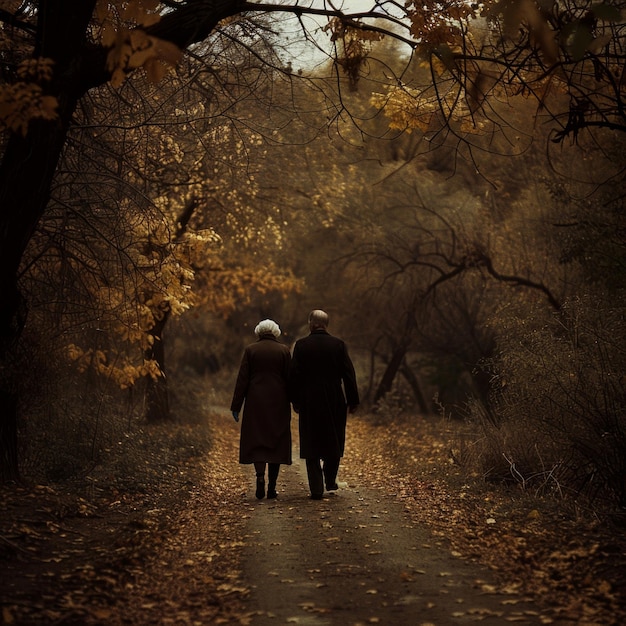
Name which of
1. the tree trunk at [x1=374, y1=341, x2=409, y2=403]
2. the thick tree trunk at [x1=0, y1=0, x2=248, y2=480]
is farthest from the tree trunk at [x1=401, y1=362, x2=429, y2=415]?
the thick tree trunk at [x1=0, y1=0, x2=248, y2=480]

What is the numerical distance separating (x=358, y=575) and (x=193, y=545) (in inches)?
68.4

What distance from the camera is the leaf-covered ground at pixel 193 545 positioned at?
5348 millimetres

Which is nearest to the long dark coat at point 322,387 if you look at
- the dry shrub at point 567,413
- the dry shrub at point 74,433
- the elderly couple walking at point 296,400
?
the elderly couple walking at point 296,400

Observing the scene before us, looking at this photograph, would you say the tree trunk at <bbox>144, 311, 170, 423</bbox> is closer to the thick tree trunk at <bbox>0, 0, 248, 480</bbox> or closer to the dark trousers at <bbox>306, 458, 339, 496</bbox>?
the dark trousers at <bbox>306, 458, 339, 496</bbox>

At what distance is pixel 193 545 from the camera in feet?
23.7

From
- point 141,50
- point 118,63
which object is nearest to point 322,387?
point 118,63

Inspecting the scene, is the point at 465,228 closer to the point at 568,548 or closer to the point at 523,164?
the point at 523,164

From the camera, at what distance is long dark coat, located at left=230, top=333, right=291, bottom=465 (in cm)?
1005

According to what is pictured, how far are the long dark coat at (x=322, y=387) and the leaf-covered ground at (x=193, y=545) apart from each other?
3.81 feet

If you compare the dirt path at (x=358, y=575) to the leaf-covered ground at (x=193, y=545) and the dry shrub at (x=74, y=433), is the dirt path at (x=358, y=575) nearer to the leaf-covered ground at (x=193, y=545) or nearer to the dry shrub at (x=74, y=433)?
the leaf-covered ground at (x=193, y=545)

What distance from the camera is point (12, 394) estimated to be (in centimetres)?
842

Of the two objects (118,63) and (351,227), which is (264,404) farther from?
(351,227)

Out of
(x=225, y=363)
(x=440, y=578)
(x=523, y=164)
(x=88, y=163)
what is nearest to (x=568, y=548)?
(x=440, y=578)

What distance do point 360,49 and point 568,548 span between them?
5134 millimetres
